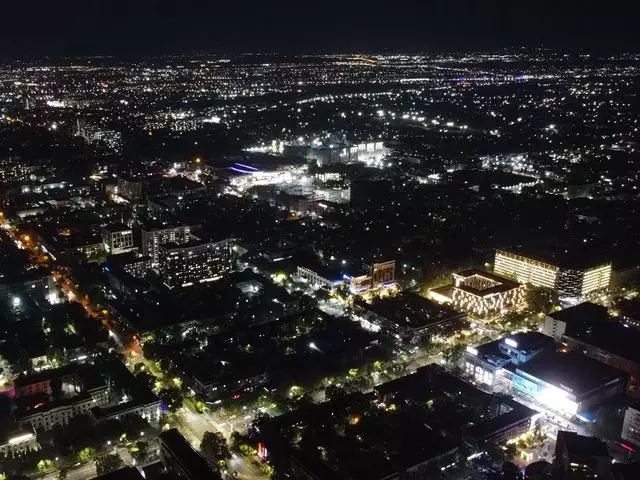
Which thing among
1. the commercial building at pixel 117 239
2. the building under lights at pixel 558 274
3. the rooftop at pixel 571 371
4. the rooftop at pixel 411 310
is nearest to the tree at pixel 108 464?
the rooftop at pixel 411 310

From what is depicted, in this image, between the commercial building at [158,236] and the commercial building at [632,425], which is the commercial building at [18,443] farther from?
the commercial building at [632,425]

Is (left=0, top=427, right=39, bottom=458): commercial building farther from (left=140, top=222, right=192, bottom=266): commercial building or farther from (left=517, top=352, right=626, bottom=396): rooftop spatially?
(left=517, top=352, right=626, bottom=396): rooftop

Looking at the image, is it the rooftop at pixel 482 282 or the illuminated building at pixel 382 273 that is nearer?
the rooftop at pixel 482 282

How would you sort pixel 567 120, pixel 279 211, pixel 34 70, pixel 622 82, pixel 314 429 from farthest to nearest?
1. pixel 34 70
2. pixel 622 82
3. pixel 567 120
4. pixel 279 211
5. pixel 314 429

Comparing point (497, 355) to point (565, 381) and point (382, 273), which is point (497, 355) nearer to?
point (565, 381)

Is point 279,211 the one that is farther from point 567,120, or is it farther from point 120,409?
point 567,120

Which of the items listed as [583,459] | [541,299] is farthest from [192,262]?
[583,459]

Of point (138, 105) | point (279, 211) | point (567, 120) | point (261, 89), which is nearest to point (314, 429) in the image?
point (279, 211)
